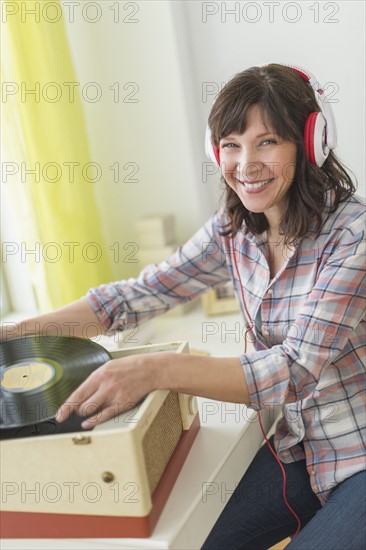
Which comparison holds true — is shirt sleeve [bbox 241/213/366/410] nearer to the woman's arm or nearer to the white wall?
the woman's arm

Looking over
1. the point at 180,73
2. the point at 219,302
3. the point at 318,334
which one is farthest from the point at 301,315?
the point at 180,73

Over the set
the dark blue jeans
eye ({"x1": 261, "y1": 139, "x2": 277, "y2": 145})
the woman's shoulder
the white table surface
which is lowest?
the dark blue jeans

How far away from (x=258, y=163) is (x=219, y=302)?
850mm

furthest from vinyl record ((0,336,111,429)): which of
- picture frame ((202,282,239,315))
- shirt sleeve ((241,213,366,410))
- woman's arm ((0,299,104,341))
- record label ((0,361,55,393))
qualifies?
picture frame ((202,282,239,315))

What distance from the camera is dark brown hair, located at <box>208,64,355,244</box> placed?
3.97 feet

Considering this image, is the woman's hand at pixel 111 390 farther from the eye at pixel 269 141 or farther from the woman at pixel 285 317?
the eye at pixel 269 141

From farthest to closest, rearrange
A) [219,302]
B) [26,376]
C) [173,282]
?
1. [219,302]
2. [173,282]
3. [26,376]

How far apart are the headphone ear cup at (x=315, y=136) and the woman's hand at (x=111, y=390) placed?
464 millimetres

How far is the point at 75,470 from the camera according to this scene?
3.07 feet

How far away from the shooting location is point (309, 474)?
1.29m

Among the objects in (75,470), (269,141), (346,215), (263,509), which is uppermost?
(269,141)

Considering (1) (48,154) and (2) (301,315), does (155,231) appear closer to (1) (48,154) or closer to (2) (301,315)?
(1) (48,154)

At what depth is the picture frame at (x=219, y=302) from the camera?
203 centimetres

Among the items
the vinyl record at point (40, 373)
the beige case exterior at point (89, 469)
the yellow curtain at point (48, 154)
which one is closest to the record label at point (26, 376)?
the vinyl record at point (40, 373)
